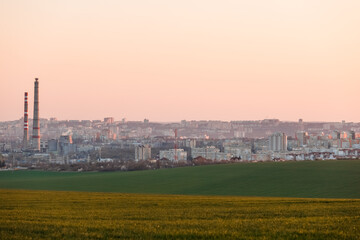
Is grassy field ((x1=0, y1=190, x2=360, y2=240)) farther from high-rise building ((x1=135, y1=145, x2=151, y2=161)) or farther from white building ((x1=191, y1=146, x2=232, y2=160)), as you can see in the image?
high-rise building ((x1=135, y1=145, x2=151, y2=161))

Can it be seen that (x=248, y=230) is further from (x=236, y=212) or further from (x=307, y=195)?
(x=307, y=195)

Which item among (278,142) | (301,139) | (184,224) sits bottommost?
(184,224)

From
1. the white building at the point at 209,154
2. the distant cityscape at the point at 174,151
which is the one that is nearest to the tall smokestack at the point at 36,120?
the distant cityscape at the point at 174,151

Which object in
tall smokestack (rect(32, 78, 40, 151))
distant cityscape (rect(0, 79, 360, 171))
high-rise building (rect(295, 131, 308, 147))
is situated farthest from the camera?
tall smokestack (rect(32, 78, 40, 151))

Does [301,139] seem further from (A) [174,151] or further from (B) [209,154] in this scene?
(A) [174,151]

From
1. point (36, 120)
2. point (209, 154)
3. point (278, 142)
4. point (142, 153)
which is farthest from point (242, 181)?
point (36, 120)

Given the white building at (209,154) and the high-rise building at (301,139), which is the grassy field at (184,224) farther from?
the high-rise building at (301,139)

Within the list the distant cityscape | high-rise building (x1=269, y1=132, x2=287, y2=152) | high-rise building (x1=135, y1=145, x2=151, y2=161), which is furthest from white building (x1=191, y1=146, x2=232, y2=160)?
high-rise building (x1=269, y1=132, x2=287, y2=152)

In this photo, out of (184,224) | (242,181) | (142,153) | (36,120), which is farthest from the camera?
(36,120)
